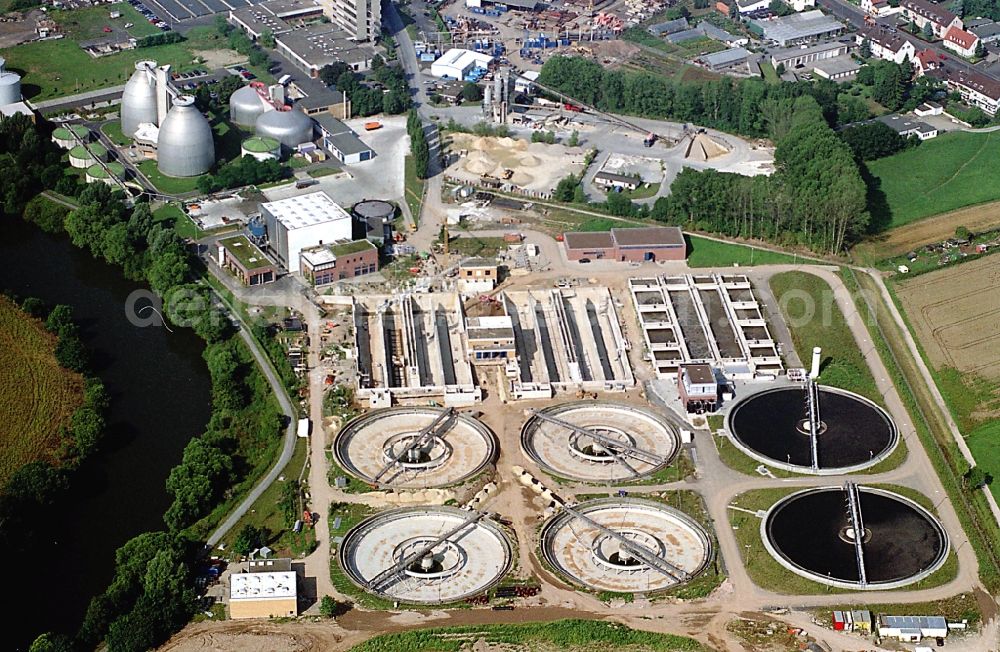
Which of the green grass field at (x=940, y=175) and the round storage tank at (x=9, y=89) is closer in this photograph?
the green grass field at (x=940, y=175)

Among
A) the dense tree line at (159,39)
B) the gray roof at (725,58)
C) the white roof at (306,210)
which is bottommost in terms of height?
the dense tree line at (159,39)

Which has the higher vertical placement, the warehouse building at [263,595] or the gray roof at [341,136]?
the warehouse building at [263,595]

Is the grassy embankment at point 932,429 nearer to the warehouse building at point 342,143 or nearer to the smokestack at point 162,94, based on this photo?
the warehouse building at point 342,143

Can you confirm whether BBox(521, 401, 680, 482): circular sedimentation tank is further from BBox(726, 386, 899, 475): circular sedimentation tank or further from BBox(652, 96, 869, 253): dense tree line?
BBox(652, 96, 869, 253): dense tree line

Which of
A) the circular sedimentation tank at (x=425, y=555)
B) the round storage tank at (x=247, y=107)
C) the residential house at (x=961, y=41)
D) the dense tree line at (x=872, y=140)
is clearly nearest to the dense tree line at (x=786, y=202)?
the dense tree line at (x=872, y=140)

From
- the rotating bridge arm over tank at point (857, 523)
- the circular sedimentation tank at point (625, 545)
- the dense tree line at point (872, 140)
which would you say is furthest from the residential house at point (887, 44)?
the circular sedimentation tank at point (625, 545)

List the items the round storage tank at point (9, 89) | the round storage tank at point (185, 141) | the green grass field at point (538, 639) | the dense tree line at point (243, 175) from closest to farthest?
1. the green grass field at point (538, 639)
2. the dense tree line at point (243, 175)
3. the round storage tank at point (185, 141)
4. the round storage tank at point (9, 89)

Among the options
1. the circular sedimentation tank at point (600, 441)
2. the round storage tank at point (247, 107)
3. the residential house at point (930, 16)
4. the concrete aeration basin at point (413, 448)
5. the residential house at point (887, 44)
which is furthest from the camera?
the residential house at point (930, 16)

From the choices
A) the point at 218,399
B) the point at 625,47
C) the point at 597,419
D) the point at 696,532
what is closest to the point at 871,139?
the point at 625,47
